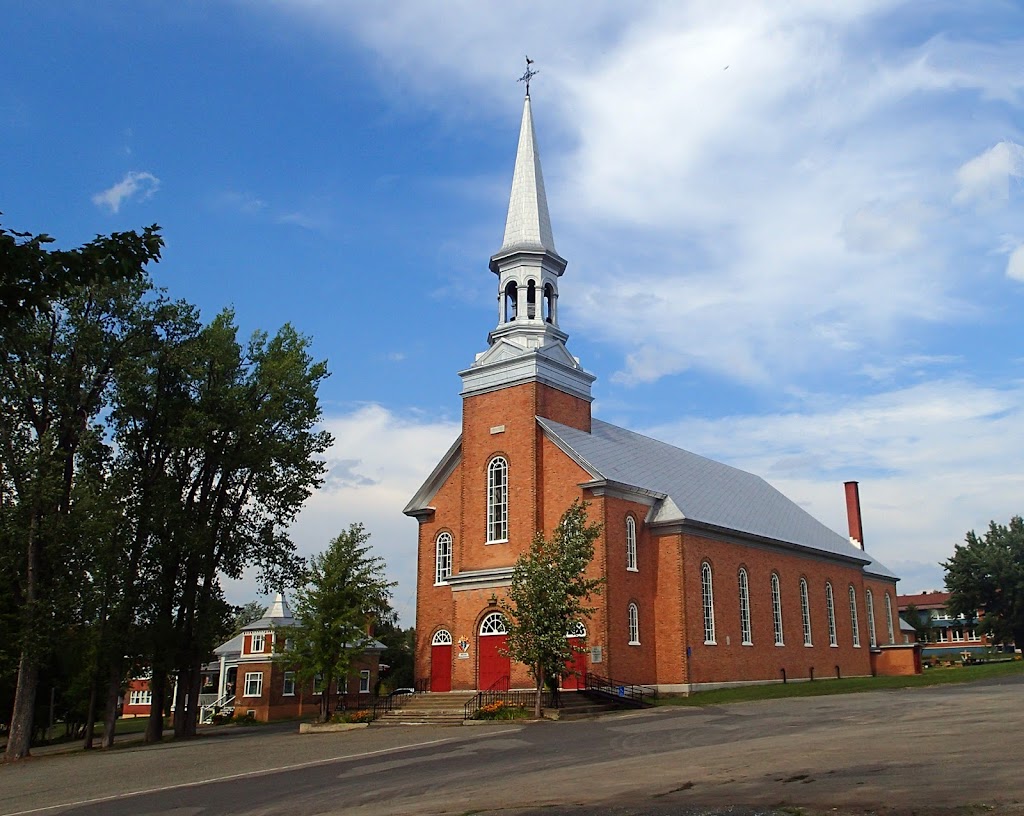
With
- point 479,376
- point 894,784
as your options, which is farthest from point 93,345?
point 894,784

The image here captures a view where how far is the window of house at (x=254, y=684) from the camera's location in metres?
52.7

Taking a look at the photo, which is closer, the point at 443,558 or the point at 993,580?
the point at 443,558

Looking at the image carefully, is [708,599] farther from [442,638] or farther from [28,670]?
[28,670]

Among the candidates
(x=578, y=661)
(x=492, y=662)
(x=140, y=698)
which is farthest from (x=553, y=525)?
(x=140, y=698)

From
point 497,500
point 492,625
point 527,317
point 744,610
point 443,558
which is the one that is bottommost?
point 492,625

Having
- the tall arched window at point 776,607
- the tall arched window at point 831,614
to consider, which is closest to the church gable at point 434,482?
the tall arched window at point 776,607

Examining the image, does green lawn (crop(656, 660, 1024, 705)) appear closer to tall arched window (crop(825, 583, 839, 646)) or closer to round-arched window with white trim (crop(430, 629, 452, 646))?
tall arched window (crop(825, 583, 839, 646))

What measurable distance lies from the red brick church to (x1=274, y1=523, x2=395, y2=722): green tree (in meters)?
4.60

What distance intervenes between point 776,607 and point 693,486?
682 centimetres

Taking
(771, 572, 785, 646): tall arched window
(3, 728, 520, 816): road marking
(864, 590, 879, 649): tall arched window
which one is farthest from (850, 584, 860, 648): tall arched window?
(3, 728, 520, 816): road marking

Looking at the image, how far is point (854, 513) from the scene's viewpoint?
6562 cm

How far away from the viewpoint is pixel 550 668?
29281 mm

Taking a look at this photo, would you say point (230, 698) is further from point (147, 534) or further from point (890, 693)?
point (890, 693)

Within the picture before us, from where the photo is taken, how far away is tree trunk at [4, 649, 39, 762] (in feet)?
97.1
